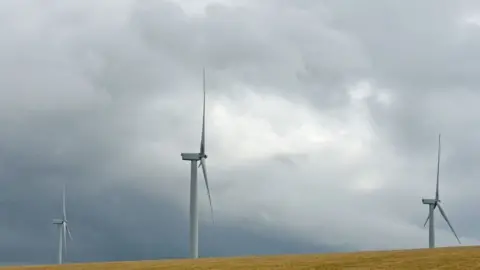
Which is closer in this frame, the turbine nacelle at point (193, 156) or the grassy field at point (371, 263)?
the grassy field at point (371, 263)

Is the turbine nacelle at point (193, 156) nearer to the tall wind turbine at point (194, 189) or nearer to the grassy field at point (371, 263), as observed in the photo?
the tall wind turbine at point (194, 189)

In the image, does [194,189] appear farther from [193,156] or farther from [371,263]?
[371,263]

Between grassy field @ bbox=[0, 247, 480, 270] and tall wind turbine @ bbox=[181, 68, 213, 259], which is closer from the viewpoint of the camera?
grassy field @ bbox=[0, 247, 480, 270]

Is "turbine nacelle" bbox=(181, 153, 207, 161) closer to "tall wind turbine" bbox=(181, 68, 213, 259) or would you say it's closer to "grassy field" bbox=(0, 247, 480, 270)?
"tall wind turbine" bbox=(181, 68, 213, 259)

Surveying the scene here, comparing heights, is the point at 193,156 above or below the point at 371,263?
above

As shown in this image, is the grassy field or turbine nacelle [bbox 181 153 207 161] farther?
turbine nacelle [bbox 181 153 207 161]

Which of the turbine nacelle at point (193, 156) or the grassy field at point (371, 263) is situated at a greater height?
the turbine nacelle at point (193, 156)

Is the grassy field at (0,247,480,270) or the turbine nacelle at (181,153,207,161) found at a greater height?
the turbine nacelle at (181,153,207,161)

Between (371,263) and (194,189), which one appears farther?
(194,189)

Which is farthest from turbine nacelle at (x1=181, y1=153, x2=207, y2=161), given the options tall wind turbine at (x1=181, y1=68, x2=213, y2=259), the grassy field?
the grassy field

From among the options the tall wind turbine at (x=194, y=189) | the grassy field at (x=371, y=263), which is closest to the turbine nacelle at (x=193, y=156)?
the tall wind turbine at (x=194, y=189)

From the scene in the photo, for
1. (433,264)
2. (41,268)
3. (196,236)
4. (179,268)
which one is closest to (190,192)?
(196,236)

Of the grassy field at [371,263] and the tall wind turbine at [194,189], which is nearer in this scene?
the grassy field at [371,263]

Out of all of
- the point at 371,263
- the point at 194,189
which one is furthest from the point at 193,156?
the point at 371,263
